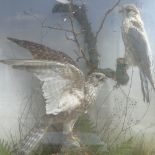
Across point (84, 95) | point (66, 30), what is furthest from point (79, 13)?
point (84, 95)

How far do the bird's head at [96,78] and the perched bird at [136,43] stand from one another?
0.46 ft

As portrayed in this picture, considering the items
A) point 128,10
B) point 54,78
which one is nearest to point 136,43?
point 128,10

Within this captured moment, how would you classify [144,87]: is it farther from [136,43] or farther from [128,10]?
[128,10]

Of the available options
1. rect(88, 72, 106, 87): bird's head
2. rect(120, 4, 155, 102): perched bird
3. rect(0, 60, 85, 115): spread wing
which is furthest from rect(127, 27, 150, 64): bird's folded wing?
rect(0, 60, 85, 115): spread wing

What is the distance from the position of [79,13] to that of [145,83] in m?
0.43

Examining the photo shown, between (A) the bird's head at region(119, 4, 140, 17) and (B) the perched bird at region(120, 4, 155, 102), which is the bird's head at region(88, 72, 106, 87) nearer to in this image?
(B) the perched bird at region(120, 4, 155, 102)

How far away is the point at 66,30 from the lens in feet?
6.77

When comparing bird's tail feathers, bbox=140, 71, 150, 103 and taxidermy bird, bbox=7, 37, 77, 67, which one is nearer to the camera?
taxidermy bird, bbox=7, 37, 77, 67

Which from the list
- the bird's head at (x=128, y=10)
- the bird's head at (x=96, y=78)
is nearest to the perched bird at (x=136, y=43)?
the bird's head at (x=128, y=10)

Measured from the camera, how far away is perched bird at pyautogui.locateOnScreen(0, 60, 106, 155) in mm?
2006

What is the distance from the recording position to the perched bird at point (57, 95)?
6.58 feet

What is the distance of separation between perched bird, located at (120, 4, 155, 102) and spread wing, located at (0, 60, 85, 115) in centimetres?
27

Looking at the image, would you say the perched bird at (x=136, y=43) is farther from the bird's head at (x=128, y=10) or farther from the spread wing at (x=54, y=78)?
the spread wing at (x=54, y=78)

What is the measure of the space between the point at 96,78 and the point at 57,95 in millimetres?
193
